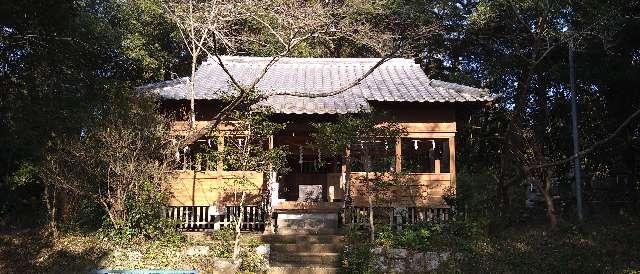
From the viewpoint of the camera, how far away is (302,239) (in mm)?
10477

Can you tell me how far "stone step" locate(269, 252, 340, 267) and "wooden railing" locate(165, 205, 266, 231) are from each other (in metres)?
1.69

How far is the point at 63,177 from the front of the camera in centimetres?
988

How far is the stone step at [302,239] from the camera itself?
34.2ft

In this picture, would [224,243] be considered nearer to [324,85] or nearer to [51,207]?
[51,207]

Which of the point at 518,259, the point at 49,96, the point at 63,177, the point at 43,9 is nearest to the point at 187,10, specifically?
the point at 43,9

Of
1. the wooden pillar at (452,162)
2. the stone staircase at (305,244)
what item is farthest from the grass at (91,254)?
the wooden pillar at (452,162)

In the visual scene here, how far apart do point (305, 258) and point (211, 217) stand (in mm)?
3266

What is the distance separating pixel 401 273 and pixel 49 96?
8.10 m

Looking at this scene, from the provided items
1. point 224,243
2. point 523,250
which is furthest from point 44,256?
point 523,250

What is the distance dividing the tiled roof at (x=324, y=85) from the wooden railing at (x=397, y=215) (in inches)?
87.2

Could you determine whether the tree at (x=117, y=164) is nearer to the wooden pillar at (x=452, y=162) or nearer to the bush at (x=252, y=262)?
the bush at (x=252, y=262)

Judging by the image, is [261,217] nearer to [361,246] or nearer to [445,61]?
[361,246]

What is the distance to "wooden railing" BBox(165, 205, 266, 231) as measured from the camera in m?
11.5

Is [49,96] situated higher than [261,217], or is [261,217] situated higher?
[49,96]
